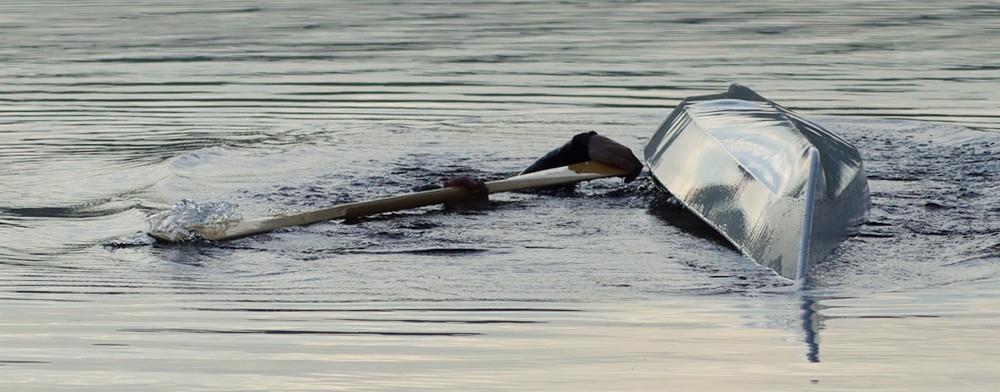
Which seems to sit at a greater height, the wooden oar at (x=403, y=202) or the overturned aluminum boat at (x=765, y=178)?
the overturned aluminum boat at (x=765, y=178)

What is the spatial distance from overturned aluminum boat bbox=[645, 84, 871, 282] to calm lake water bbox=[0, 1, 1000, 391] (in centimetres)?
15

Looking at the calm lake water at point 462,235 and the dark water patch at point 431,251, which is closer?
the calm lake water at point 462,235

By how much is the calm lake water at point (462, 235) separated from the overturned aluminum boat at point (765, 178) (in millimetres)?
150

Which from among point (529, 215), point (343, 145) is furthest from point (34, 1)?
point (529, 215)

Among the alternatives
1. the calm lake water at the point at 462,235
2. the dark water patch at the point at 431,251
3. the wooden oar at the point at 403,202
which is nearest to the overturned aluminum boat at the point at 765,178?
the calm lake water at the point at 462,235

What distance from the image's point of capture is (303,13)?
28.9 metres

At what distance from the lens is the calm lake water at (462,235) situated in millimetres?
6707

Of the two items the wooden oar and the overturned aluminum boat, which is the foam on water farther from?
the overturned aluminum boat

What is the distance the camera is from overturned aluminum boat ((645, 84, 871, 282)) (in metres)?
8.67

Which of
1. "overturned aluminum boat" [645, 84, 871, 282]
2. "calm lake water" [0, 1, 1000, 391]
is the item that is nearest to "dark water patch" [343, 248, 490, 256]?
"calm lake water" [0, 1, 1000, 391]

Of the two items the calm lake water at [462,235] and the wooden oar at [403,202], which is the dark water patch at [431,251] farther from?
the wooden oar at [403,202]

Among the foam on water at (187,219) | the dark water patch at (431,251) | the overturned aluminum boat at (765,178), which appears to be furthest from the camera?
the foam on water at (187,219)

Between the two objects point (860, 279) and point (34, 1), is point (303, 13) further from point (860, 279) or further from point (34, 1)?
point (860, 279)

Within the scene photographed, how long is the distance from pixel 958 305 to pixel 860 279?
717 millimetres
